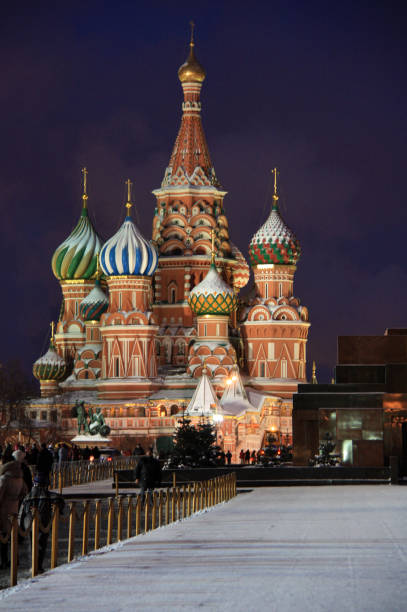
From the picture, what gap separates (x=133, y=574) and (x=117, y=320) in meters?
66.9

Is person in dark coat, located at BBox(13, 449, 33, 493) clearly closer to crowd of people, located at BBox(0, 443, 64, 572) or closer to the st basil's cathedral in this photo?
crowd of people, located at BBox(0, 443, 64, 572)

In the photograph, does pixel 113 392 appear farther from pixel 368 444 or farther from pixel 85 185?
pixel 368 444

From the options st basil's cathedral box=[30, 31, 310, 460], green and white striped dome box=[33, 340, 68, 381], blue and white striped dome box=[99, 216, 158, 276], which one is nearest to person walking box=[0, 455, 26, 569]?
A: st basil's cathedral box=[30, 31, 310, 460]

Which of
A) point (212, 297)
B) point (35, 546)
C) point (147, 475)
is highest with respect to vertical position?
point (212, 297)

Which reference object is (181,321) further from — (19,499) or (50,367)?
(19,499)

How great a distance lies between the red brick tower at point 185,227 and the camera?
84938 mm

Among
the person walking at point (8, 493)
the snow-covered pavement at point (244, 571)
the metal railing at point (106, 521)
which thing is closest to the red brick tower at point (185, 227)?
the metal railing at point (106, 521)

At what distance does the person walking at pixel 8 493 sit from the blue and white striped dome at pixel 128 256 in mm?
64790

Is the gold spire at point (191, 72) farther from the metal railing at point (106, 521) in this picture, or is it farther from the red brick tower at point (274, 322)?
the metal railing at point (106, 521)

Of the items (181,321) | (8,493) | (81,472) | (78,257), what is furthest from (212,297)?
(8,493)

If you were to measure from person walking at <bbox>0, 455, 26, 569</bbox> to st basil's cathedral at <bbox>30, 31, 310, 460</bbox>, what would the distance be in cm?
5660

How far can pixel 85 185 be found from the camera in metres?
92.9

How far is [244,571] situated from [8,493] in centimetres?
369

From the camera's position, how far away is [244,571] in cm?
1316
